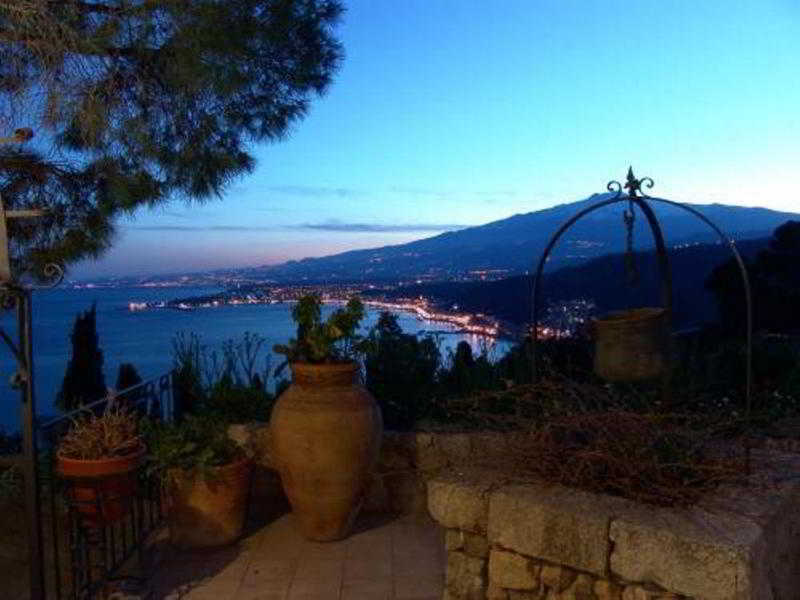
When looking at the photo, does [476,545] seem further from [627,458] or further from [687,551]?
[687,551]

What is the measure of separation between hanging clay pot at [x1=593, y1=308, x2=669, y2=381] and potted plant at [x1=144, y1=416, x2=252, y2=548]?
187 cm

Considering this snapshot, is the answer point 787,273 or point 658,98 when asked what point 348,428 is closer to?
point 658,98

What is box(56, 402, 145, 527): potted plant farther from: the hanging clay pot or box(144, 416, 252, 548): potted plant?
the hanging clay pot

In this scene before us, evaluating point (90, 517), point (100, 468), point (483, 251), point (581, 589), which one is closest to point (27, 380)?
point (100, 468)

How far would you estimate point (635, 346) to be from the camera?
2.71 metres

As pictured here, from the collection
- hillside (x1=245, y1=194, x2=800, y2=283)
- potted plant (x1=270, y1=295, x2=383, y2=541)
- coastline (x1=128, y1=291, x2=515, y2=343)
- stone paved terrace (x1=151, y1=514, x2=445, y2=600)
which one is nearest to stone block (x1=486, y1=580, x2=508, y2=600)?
stone paved terrace (x1=151, y1=514, x2=445, y2=600)

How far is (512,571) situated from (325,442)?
1.27 m

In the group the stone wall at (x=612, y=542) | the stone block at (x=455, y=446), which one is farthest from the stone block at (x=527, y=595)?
the stone block at (x=455, y=446)

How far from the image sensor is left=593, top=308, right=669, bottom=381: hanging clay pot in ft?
8.91

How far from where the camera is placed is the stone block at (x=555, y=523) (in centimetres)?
214

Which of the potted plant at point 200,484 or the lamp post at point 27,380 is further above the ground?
the lamp post at point 27,380

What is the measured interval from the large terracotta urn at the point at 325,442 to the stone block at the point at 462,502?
3.16 feet

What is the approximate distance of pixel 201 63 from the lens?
397 cm

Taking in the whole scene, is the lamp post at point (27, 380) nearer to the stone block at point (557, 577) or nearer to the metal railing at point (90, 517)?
the metal railing at point (90, 517)
